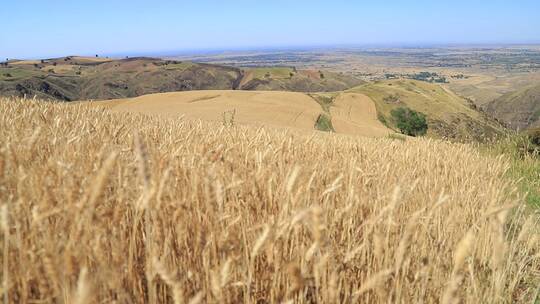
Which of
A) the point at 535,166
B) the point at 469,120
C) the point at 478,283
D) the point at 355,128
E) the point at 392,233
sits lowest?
the point at 469,120

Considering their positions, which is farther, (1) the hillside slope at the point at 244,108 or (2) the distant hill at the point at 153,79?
(2) the distant hill at the point at 153,79

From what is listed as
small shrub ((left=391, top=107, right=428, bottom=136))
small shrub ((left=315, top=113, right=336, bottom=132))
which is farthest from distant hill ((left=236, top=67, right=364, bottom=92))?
small shrub ((left=315, top=113, right=336, bottom=132))

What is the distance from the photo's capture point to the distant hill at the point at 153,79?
13112 centimetres

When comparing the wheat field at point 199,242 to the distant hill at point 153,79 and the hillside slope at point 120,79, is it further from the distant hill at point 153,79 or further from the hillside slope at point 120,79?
the distant hill at point 153,79

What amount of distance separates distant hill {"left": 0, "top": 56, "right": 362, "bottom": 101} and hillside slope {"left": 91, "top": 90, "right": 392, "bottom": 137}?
89300mm

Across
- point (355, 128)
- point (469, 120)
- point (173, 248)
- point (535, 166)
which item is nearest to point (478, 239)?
point (173, 248)

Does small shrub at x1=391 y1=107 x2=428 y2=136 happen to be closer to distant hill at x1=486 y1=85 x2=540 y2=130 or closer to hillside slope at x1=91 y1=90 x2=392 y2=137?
hillside slope at x1=91 y1=90 x2=392 y2=137

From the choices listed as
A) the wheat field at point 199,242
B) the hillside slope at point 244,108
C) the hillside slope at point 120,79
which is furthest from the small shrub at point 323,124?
the hillside slope at point 120,79

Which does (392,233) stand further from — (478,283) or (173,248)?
(173,248)

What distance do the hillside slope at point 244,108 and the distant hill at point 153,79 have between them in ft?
293

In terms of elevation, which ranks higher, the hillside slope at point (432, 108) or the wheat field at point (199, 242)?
the wheat field at point (199, 242)

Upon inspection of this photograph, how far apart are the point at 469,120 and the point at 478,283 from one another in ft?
248

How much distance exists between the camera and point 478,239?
2.83 metres

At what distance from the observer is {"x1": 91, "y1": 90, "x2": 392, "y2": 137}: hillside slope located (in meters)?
23.8
